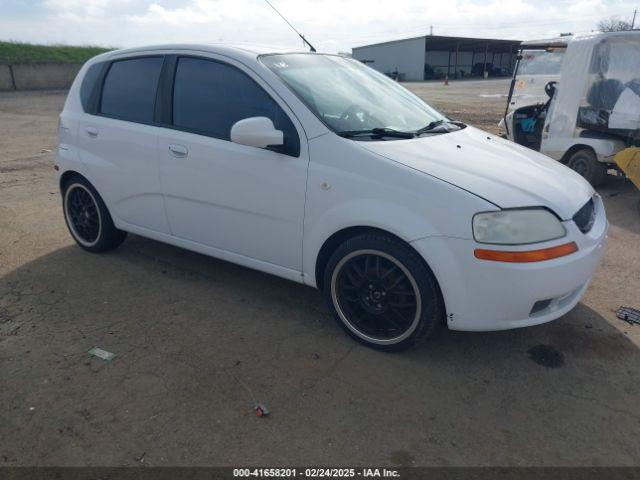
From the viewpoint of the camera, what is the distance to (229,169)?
354 cm

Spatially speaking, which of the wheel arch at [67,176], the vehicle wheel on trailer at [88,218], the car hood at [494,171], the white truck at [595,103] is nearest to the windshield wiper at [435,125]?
the car hood at [494,171]

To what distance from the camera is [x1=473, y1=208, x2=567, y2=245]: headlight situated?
2742 millimetres

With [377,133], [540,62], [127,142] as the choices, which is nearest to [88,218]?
[127,142]

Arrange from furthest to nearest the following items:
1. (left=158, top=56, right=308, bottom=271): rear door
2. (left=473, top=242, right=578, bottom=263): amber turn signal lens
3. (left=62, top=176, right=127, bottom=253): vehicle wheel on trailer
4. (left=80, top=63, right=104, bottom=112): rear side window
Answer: (left=62, top=176, right=127, bottom=253): vehicle wheel on trailer
(left=80, top=63, right=104, bottom=112): rear side window
(left=158, top=56, right=308, bottom=271): rear door
(left=473, top=242, right=578, bottom=263): amber turn signal lens

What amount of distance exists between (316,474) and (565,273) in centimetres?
170

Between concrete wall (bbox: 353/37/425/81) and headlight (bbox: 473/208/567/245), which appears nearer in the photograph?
headlight (bbox: 473/208/567/245)

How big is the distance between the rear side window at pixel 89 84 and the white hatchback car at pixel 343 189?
6 cm

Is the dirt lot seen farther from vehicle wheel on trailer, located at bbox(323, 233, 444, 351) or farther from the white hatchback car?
the white hatchback car

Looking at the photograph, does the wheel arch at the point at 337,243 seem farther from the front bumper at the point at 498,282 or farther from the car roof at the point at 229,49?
the car roof at the point at 229,49

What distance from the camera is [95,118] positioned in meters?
4.44

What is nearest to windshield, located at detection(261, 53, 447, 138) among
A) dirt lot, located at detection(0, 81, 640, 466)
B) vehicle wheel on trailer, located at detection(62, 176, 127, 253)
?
dirt lot, located at detection(0, 81, 640, 466)

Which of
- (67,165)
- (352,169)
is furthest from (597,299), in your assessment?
(67,165)

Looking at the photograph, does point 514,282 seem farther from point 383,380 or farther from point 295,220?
point 295,220

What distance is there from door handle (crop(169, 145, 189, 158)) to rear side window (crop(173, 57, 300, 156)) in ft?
0.48
